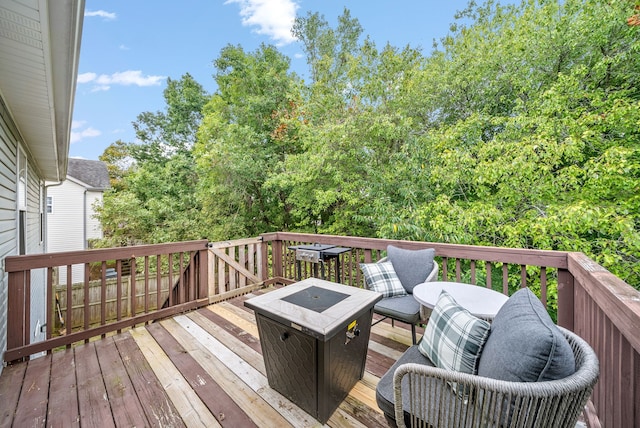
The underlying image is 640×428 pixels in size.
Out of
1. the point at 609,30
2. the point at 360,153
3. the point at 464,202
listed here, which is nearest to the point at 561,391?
the point at 464,202

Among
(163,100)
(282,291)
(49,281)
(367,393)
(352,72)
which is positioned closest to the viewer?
(367,393)

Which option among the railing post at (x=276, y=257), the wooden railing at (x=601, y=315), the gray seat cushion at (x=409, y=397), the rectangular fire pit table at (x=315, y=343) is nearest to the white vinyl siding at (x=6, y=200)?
the rectangular fire pit table at (x=315, y=343)

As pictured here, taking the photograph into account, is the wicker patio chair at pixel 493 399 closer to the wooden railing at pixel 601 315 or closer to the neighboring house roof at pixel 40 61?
the wooden railing at pixel 601 315

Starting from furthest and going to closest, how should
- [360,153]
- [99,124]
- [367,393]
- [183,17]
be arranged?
[99,124] < [183,17] < [360,153] < [367,393]

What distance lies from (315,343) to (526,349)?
105 centimetres

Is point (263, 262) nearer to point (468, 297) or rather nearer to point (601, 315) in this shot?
point (468, 297)

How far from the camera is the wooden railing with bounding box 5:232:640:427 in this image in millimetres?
1101

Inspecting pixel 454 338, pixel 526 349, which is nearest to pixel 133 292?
pixel 454 338

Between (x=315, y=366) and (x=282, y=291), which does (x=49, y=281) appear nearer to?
(x=282, y=291)

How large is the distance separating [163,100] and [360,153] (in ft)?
44.8

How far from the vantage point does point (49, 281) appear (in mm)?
2402

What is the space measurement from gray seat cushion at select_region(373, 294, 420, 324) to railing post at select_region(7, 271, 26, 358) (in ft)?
10.3

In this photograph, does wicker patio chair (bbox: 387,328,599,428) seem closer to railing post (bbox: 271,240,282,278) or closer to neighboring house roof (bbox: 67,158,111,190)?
railing post (bbox: 271,240,282,278)

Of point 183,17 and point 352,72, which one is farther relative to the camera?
point 183,17
